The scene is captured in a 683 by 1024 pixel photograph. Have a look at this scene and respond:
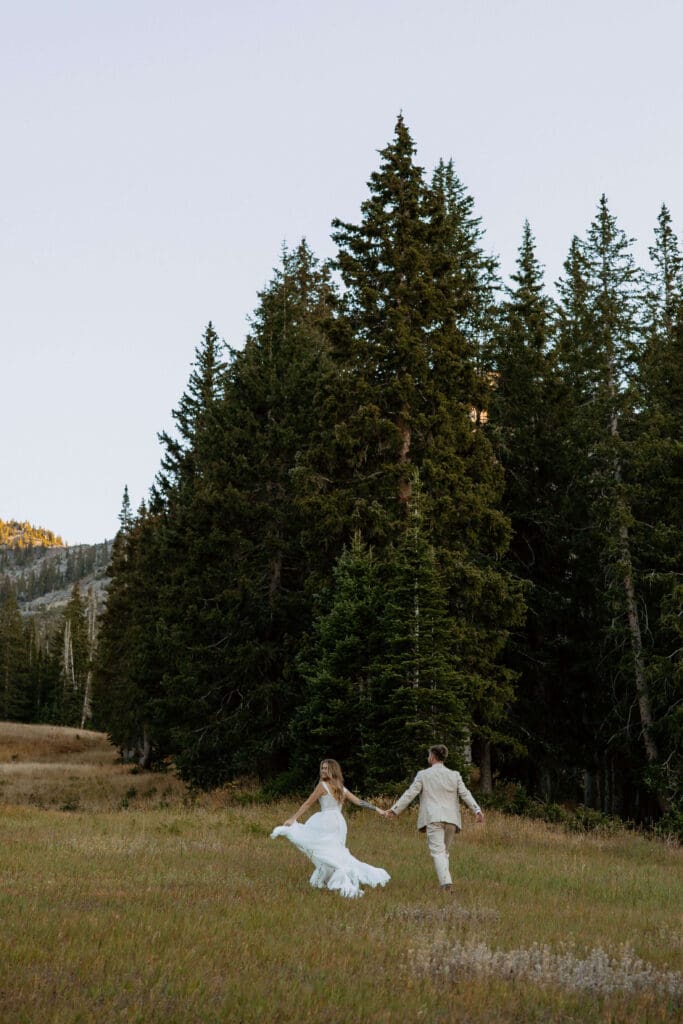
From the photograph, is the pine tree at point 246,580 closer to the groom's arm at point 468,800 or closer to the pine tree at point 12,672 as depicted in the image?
the groom's arm at point 468,800

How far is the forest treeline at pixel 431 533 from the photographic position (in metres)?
23.7

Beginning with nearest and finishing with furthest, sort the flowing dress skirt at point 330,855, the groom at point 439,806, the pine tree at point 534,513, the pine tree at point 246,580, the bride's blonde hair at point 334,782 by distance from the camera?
the flowing dress skirt at point 330,855 < the groom at point 439,806 < the bride's blonde hair at point 334,782 < the pine tree at point 246,580 < the pine tree at point 534,513

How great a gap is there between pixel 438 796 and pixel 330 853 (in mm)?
1737

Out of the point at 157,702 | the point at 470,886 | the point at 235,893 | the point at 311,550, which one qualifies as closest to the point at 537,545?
the point at 311,550

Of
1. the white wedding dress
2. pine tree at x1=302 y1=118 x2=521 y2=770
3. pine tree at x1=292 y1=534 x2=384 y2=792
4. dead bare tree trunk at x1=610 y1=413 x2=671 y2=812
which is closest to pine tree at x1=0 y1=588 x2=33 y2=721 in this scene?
pine tree at x1=302 y1=118 x2=521 y2=770

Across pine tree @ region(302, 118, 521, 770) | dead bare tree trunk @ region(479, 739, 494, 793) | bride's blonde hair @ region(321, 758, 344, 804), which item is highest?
pine tree @ region(302, 118, 521, 770)

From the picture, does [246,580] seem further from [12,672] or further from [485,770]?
[12,672]

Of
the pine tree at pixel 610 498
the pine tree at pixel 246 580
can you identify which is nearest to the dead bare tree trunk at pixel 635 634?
the pine tree at pixel 610 498

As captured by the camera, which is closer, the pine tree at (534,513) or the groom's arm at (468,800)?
the groom's arm at (468,800)

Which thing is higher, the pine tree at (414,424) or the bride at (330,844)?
the pine tree at (414,424)

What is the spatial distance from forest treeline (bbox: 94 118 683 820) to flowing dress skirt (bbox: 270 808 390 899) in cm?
968

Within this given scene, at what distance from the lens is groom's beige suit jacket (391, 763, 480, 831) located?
485 inches

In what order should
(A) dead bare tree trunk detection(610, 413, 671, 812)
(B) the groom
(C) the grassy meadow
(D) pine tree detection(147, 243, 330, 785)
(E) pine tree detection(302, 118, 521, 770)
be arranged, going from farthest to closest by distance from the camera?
(D) pine tree detection(147, 243, 330, 785), (A) dead bare tree trunk detection(610, 413, 671, 812), (E) pine tree detection(302, 118, 521, 770), (B) the groom, (C) the grassy meadow

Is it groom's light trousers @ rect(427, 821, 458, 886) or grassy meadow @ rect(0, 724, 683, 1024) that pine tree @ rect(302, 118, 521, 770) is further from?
groom's light trousers @ rect(427, 821, 458, 886)
